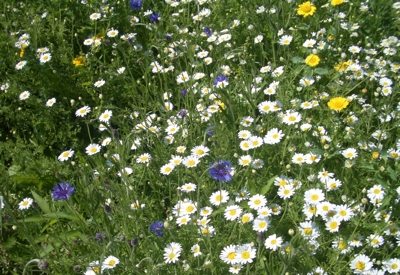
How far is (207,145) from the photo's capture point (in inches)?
105

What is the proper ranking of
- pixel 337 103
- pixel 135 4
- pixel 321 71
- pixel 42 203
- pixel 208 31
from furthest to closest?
pixel 135 4
pixel 208 31
pixel 321 71
pixel 337 103
pixel 42 203

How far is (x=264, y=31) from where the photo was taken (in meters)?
3.46

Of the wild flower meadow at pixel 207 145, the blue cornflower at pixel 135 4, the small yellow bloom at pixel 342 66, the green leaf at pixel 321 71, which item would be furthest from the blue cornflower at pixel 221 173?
the blue cornflower at pixel 135 4

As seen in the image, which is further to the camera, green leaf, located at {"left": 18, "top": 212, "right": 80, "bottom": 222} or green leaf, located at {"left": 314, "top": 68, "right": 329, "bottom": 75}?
green leaf, located at {"left": 314, "top": 68, "right": 329, "bottom": 75}

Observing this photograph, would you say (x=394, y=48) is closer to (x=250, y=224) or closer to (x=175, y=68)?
(x=175, y=68)

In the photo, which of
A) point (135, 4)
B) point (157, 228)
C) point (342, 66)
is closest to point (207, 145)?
point (157, 228)

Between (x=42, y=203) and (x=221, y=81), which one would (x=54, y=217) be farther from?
(x=221, y=81)

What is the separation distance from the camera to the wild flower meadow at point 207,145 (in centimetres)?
197

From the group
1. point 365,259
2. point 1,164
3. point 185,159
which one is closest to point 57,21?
point 1,164

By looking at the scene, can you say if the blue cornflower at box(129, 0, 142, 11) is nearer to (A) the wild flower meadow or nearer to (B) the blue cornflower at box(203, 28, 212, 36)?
(A) the wild flower meadow

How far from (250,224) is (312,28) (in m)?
1.85

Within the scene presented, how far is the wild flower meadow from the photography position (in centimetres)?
197

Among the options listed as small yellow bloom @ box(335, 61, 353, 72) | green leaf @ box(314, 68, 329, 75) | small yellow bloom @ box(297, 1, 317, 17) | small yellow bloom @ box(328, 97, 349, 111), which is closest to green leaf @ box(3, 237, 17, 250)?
small yellow bloom @ box(328, 97, 349, 111)

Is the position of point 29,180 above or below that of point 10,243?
above
